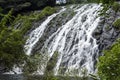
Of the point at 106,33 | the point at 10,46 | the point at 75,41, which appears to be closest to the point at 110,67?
the point at 10,46

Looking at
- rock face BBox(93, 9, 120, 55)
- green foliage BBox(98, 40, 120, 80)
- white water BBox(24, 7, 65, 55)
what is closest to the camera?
green foliage BBox(98, 40, 120, 80)

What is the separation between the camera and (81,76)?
47.1ft

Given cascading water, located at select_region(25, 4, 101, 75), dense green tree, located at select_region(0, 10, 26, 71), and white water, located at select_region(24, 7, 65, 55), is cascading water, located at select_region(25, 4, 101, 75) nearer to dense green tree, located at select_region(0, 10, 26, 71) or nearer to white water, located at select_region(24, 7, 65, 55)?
white water, located at select_region(24, 7, 65, 55)

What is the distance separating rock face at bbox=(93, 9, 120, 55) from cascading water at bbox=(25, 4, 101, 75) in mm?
618

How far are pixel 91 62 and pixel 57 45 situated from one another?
22.3ft

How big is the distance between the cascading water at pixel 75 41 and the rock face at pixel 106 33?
618 mm

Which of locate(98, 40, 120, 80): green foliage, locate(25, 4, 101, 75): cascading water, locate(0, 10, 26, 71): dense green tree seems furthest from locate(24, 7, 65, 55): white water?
locate(98, 40, 120, 80): green foliage

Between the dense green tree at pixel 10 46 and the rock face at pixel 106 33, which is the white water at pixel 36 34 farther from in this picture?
the dense green tree at pixel 10 46

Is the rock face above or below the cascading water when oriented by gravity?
above

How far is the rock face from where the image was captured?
115ft

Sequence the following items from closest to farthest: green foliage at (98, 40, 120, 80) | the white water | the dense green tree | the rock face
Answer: green foliage at (98, 40, 120, 80) < the dense green tree < the rock face < the white water

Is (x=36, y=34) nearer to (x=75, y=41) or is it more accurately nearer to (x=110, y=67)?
(x=75, y=41)

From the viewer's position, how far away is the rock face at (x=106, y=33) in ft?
Answer: 115

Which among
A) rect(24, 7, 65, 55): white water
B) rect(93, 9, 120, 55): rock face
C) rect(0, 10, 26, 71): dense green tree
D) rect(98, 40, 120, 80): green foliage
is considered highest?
rect(98, 40, 120, 80): green foliage
